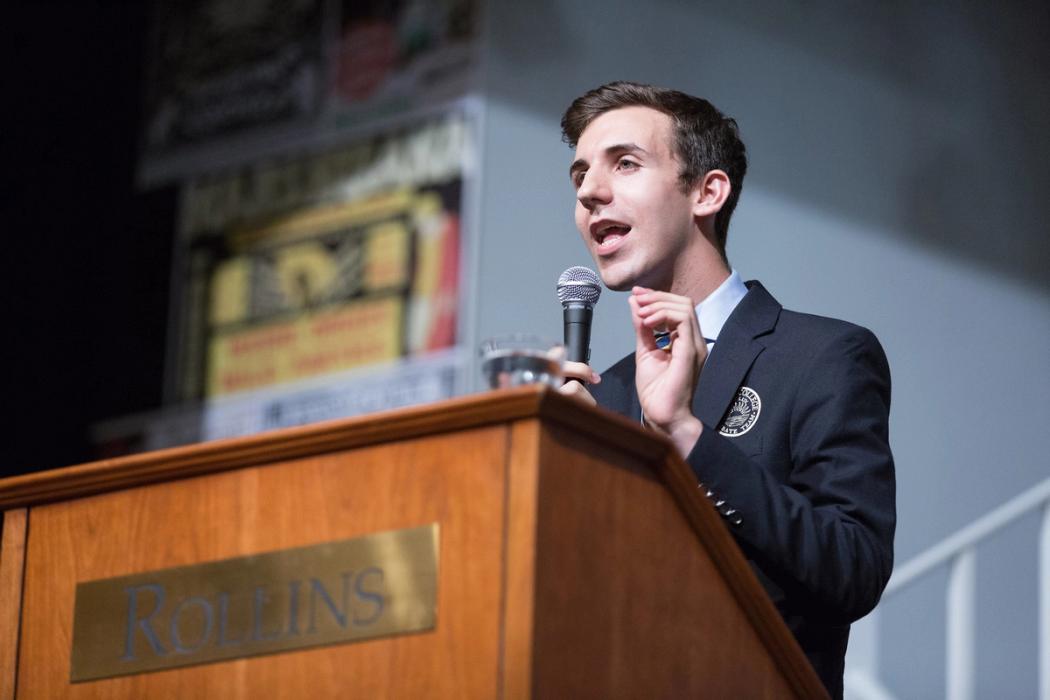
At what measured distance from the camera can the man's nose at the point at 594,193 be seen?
7.19ft

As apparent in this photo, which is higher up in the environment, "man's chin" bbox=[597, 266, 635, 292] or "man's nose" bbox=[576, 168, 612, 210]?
"man's nose" bbox=[576, 168, 612, 210]

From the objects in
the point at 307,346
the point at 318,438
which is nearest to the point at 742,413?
the point at 318,438

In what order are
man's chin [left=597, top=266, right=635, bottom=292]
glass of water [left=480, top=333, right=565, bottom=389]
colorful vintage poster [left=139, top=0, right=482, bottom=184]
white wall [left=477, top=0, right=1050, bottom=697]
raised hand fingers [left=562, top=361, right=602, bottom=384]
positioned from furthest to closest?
colorful vintage poster [left=139, top=0, right=482, bottom=184], white wall [left=477, top=0, right=1050, bottom=697], man's chin [left=597, top=266, right=635, bottom=292], raised hand fingers [left=562, top=361, right=602, bottom=384], glass of water [left=480, top=333, right=565, bottom=389]

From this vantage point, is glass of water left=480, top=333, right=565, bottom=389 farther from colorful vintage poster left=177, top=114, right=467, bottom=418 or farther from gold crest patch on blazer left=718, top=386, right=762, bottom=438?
colorful vintage poster left=177, top=114, right=467, bottom=418

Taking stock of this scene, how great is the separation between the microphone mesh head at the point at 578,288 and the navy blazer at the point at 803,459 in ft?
0.62

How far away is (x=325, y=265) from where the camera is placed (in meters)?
4.61

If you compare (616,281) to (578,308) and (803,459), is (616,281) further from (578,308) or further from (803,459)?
(803,459)

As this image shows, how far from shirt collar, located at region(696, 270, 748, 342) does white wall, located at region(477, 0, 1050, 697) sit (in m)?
1.82

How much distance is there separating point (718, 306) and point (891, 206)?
9.93 feet

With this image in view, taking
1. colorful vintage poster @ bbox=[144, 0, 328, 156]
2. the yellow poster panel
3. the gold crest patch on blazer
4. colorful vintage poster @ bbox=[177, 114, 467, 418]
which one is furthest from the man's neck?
colorful vintage poster @ bbox=[144, 0, 328, 156]

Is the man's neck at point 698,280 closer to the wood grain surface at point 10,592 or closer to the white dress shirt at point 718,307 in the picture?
the white dress shirt at point 718,307

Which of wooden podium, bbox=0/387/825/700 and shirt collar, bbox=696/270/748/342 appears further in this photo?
shirt collar, bbox=696/270/748/342

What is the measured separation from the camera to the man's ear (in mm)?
2289

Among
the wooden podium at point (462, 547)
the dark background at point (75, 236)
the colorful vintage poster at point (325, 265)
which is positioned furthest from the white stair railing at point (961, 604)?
the dark background at point (75, 236)
